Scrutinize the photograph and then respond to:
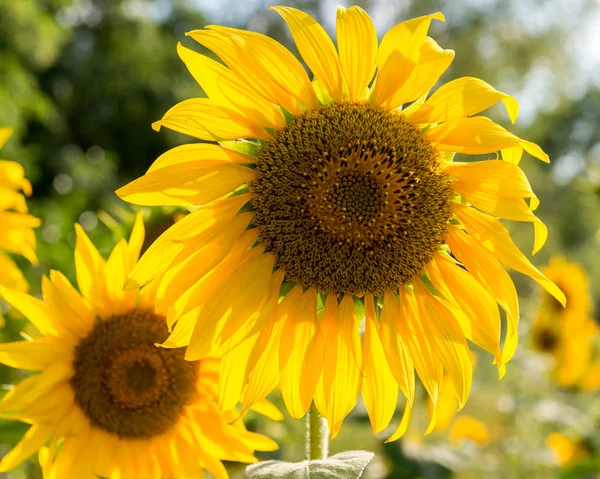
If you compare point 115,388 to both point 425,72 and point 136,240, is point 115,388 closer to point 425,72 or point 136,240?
point 136,240

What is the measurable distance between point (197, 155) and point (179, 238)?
0.13 meters

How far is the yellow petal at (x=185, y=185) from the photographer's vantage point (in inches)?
42.9

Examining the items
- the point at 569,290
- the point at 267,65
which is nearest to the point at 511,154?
the point at 267,65

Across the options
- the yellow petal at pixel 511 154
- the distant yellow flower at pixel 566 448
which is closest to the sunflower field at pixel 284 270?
the yellow petal at pixel 511 154

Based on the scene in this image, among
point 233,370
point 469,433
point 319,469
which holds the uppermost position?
point 469,433

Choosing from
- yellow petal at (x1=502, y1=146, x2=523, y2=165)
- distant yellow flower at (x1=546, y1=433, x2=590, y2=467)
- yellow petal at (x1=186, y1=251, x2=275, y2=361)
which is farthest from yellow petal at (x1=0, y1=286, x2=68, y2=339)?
distant yellow flower at (x1=546, y1=433, x2=590, y2=467)

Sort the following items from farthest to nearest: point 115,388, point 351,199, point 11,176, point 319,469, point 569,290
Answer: point 569,290 → point 11,176 → point 115,388 → point 351,199 → point 319,469

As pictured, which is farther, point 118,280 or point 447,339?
point 118,280

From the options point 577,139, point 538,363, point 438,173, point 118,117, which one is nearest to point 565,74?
point 577,139

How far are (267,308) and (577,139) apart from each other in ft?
76.8

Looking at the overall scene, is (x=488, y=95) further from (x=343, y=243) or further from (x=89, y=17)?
(x=89, y=17)

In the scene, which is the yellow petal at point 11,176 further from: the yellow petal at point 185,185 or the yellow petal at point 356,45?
the yellow petal at point 356,45

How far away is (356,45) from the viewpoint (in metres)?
1.09

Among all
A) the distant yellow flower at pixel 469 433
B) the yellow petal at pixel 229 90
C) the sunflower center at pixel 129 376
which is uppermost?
the distant yellow flower at pixel 469 433
